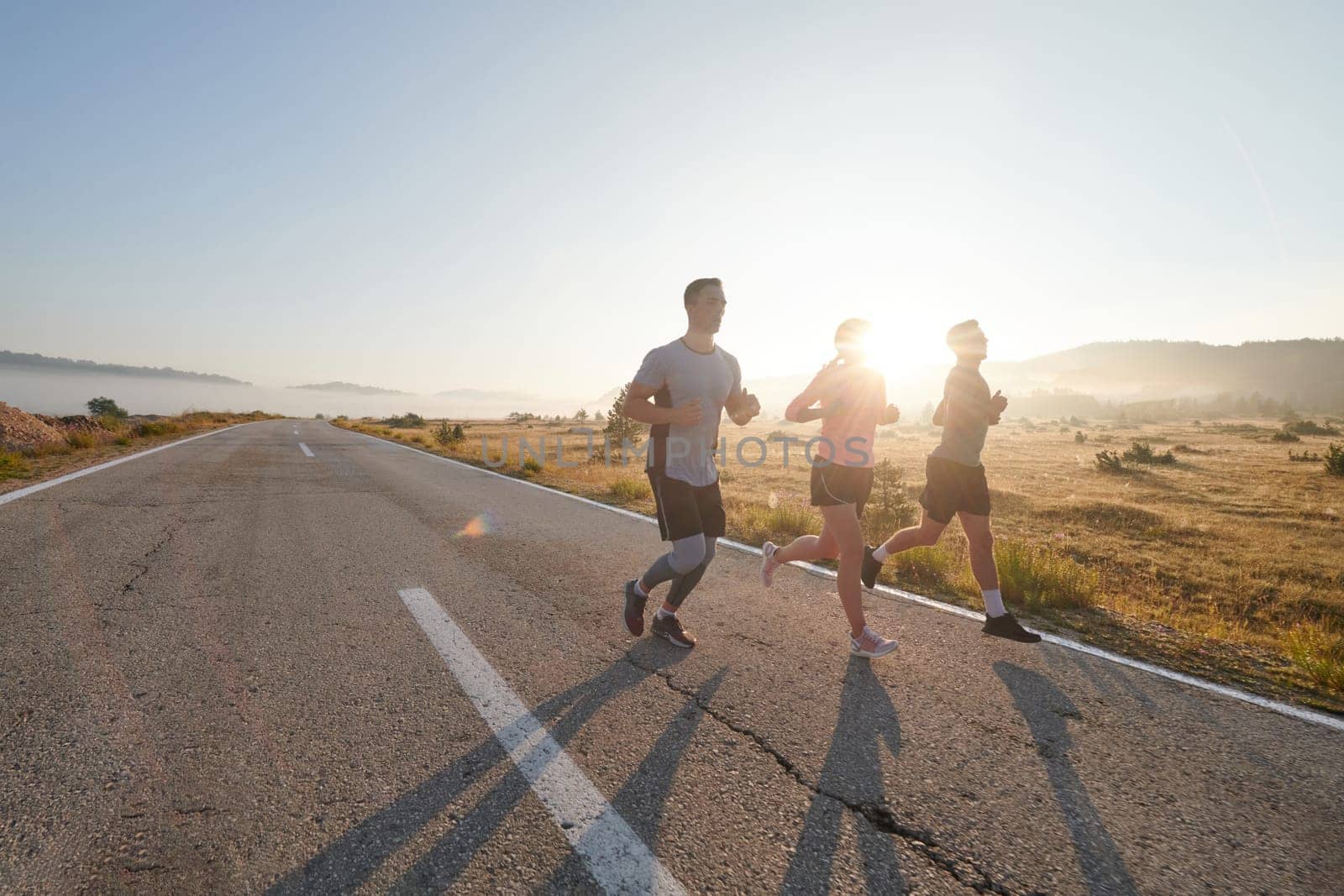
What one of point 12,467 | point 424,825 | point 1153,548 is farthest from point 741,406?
point 12,467

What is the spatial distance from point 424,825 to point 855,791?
1501 mm

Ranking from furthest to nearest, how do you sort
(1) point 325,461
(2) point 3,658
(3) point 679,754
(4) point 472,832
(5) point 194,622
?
(1) point 325,461 → (5) point 194,622 → (2) point 3,658 → (3) point 679,754 → (4) point 472,832

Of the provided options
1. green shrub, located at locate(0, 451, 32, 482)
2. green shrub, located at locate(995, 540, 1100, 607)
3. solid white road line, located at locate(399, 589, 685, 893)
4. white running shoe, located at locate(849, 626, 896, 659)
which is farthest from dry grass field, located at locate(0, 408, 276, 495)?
green shrub, located at locate(995, 540, 1100, 607)

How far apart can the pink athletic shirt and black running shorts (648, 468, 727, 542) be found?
0.77 meters

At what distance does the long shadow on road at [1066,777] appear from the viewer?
69.6 inches

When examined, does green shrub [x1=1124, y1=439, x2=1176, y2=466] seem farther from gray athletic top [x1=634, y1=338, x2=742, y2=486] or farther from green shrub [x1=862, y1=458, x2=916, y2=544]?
gray athletic top [x1=634, y1=338, x2=742, y2=486]

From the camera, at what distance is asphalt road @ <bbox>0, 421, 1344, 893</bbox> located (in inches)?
67.6

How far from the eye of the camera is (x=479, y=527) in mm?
6441

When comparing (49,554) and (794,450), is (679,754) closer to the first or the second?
(49,554)

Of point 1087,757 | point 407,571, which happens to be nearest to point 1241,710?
point 1087,757

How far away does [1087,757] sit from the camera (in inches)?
93.7

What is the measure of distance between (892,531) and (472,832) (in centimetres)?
808

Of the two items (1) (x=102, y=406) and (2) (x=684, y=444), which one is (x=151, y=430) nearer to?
(2) (x=684, y=444)

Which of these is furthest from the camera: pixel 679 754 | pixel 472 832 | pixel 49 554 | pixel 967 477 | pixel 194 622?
pixel 49 554
